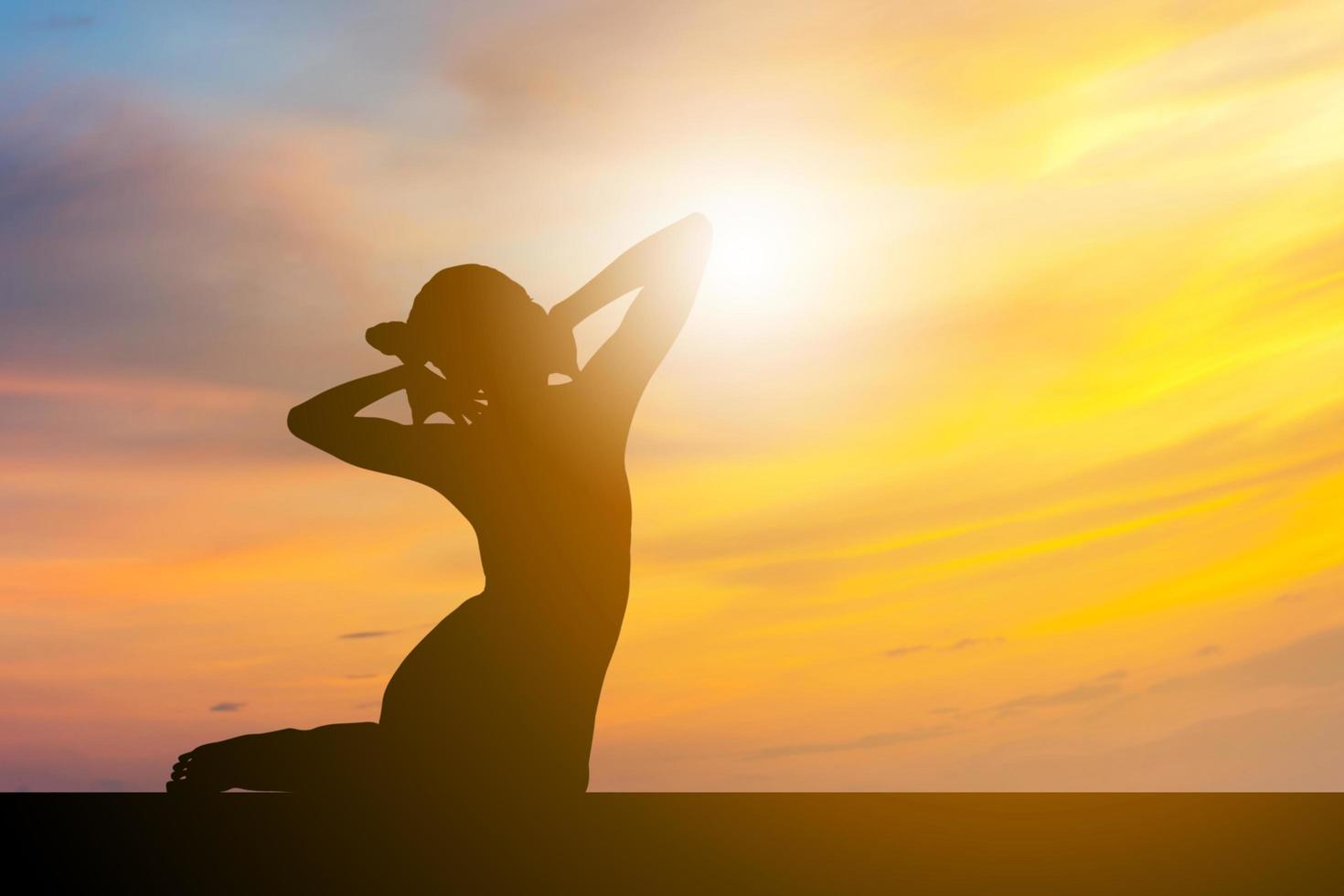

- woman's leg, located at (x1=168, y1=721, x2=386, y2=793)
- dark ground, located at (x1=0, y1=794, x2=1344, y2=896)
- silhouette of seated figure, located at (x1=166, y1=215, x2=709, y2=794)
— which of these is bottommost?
dark ground, located at (x1=0, y1=794, x2=1344, y2=896)

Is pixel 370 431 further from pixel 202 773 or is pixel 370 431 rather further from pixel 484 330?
pixel 202 773

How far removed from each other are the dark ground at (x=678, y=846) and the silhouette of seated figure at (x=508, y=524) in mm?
446

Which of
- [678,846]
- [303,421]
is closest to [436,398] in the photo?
[303,421]

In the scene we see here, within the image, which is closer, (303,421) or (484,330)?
(484,330)

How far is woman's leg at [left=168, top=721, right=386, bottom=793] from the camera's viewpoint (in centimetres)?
1060

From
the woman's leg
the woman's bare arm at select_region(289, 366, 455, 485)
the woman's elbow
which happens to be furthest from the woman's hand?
the woman's leg

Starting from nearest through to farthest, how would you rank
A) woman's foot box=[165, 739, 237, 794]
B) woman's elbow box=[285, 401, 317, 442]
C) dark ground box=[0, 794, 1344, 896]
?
1. dark ground box=[0, 794, 1344, 896]
2. woman's foot box=[165, 739, 237, 794]
3. woman's elbow box=[285, 401, 317, 442]

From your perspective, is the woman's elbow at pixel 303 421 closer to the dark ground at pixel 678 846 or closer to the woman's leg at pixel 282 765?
the woman's leg at pixel 282 765

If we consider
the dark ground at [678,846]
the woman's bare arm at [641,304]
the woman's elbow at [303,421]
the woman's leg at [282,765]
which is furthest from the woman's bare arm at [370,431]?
the dark ground at [678,846]

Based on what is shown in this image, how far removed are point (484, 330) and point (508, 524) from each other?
1.49 m

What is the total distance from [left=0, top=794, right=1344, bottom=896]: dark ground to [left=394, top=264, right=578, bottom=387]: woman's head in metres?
3.28

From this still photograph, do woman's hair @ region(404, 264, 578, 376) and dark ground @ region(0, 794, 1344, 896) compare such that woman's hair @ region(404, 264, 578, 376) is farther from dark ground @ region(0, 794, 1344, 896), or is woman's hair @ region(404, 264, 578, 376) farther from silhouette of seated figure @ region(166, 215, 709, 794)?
dark ground @ region(0, 794, 1344, 896)

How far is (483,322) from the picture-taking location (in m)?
10.9

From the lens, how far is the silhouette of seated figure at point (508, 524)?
10672 millimetres
